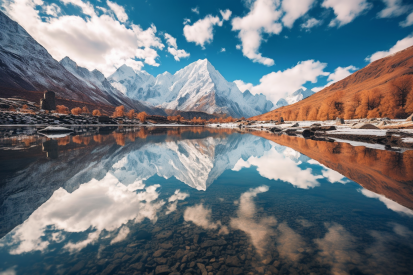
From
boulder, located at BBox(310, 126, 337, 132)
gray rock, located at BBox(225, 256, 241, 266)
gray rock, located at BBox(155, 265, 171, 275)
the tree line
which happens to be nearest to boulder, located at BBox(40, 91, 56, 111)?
boulder, located at BBox(310, 126, 337, 132)

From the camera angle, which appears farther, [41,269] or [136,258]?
[136,258]

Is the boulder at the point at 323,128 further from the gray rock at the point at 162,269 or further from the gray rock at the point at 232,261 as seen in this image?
the gray rock at the point at 162,269

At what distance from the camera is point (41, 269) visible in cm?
345

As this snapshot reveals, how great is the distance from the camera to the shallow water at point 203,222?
3641 millimetres

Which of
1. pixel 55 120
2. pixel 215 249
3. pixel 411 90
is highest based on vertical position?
pixel 411 90

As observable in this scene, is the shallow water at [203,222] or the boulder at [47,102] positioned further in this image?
the boulder at [47,102]

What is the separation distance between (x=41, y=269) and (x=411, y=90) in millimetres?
89246

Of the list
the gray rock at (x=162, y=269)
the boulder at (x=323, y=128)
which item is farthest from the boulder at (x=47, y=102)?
the gray rock at (x=162, y=269)

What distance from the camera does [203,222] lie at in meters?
5.26

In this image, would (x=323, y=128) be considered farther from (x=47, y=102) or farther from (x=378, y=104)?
(x=47, y=102)

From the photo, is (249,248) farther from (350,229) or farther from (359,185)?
(359,185)

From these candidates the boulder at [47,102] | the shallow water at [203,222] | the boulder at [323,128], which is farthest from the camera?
the boulder at [47,102]

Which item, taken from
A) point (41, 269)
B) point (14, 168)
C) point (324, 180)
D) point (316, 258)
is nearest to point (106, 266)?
point (41, 269)

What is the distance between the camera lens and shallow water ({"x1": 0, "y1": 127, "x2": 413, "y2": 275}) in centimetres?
364
